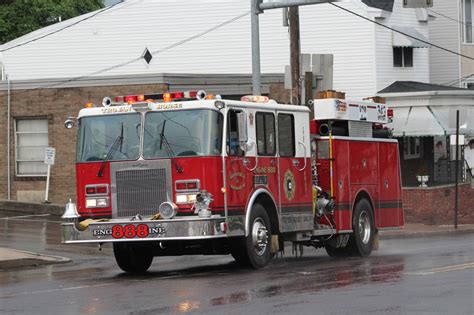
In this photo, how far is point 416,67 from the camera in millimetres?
39875

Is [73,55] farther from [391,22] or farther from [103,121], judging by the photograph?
[103,121]

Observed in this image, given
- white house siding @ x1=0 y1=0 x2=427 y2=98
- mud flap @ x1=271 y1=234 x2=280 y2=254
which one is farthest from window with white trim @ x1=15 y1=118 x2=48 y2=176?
mud flap @ x1=271 y1=234 x2=280 y2=254

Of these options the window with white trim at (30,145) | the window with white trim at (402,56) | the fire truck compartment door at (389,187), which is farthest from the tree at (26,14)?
the fire truck compartment door at (389,187)

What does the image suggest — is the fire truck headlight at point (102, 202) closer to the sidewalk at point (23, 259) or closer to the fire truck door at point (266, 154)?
the fire truck door at point (266, 154)

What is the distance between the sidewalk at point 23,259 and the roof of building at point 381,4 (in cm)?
2077

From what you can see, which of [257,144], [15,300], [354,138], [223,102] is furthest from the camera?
[354,138]

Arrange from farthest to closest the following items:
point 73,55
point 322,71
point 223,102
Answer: point 73,55, point 322,71, point 223,102

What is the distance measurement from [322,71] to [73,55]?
55.2 feet

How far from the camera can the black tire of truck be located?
1595 cm

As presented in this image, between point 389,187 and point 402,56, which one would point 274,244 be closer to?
point 389,187

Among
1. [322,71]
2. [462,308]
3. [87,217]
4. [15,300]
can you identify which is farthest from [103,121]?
[322,71]

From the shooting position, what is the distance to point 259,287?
13188mm

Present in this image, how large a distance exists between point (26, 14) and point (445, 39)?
21.8 meters

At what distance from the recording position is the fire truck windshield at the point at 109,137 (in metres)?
16.0
